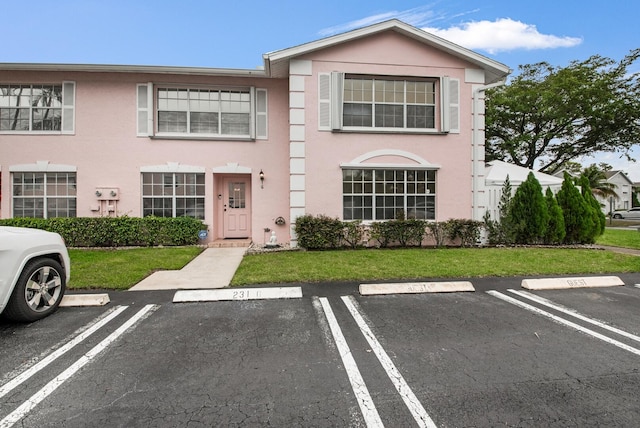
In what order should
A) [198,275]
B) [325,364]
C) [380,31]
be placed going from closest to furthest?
1. [325,364]
2. [198,275]
3. [380,31]

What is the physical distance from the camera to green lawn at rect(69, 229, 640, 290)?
574cm

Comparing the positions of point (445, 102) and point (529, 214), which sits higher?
point (445, 102)

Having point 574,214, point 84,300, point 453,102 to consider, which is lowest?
point 84,300

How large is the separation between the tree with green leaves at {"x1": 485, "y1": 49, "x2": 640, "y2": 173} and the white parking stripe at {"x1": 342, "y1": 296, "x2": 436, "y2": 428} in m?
21.1

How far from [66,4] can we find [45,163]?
16.6 feet

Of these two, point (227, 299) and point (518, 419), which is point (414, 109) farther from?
point (518, 419)

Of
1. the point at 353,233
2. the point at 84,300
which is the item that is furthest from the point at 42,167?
the point at 353,233

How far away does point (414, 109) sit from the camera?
9891 millimetres

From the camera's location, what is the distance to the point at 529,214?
946cm

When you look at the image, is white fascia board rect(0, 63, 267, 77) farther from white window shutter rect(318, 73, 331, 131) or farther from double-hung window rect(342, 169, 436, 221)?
double-hung window rect(342, 169, 436, 221)

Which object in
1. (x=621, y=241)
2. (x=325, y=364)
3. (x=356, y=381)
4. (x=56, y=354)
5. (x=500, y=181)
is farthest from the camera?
(x=621, y=241)

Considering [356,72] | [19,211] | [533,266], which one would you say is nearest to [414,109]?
[356,72]

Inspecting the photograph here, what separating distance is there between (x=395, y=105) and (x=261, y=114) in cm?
444

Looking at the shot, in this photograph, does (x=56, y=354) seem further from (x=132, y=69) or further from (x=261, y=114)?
(x=132, y=69)
